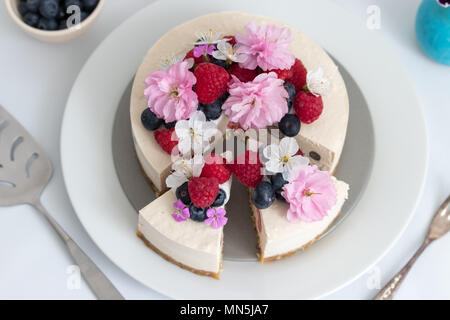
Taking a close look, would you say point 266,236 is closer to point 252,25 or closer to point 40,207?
point 252,25

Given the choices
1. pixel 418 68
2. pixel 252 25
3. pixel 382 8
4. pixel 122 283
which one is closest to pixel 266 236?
pixel 122 283

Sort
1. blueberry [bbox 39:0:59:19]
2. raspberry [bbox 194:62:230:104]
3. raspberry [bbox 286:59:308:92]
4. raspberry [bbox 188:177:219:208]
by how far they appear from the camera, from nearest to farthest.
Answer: raspberry [bbox 188:177:219:208], raspberry [bbox 194:62:230:104], raspberry [bbox 286:59:308:92], blueberry [bbox 39:0:59:19]

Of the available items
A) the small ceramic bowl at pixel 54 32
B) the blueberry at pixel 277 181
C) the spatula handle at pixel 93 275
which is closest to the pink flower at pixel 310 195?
the blueberry at pixel 277 181

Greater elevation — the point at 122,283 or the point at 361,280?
the point at 361,280

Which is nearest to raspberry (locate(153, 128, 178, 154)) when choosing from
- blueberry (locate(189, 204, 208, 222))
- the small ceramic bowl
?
blueberry (locate(189, 204, 208, 222))

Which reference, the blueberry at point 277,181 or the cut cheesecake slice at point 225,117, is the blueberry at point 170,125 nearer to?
the cut cheesecake slice at point 225,117

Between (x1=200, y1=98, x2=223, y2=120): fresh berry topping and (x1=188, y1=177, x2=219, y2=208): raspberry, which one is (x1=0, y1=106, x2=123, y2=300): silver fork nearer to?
(x1=188, y1=177, x2=219, y2=208): raspberry
